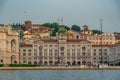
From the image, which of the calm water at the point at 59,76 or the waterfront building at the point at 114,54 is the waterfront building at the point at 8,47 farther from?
the calm water at the point at 59,76

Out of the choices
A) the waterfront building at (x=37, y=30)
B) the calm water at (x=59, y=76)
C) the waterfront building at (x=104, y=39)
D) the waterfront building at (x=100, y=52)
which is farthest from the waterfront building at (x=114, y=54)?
the calm water at (x=59, y=76)

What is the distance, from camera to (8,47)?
92.2 m

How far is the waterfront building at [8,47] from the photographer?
294ft

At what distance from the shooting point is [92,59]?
113312 millimetres

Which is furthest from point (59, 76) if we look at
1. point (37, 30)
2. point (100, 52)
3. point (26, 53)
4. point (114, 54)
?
point (37, 30)

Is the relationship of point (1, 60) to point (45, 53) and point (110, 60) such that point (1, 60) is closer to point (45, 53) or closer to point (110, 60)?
point (45, 53)

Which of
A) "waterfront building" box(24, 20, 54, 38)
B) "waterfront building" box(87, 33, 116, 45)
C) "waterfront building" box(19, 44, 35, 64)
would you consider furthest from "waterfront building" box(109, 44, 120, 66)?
"waterfront building" box(24, 20, 54, 38)

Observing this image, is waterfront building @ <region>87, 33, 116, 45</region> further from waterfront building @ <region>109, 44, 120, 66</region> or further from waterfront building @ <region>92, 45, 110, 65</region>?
waterfront building @ <region>109, 44, 120, 66</region>

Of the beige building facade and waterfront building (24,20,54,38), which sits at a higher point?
waterfront building (24,20,54,38)

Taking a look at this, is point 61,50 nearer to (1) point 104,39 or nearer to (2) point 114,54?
(2) point 114,54

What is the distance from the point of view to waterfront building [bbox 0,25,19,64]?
89562 millimetres

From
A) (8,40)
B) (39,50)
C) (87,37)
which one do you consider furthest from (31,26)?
(8,40)

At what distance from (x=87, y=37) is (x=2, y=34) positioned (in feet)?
138

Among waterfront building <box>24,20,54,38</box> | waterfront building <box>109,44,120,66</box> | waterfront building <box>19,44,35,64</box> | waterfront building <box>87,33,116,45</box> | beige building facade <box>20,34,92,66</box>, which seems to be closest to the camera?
beige building facade <box>20,34,92,66</box>
